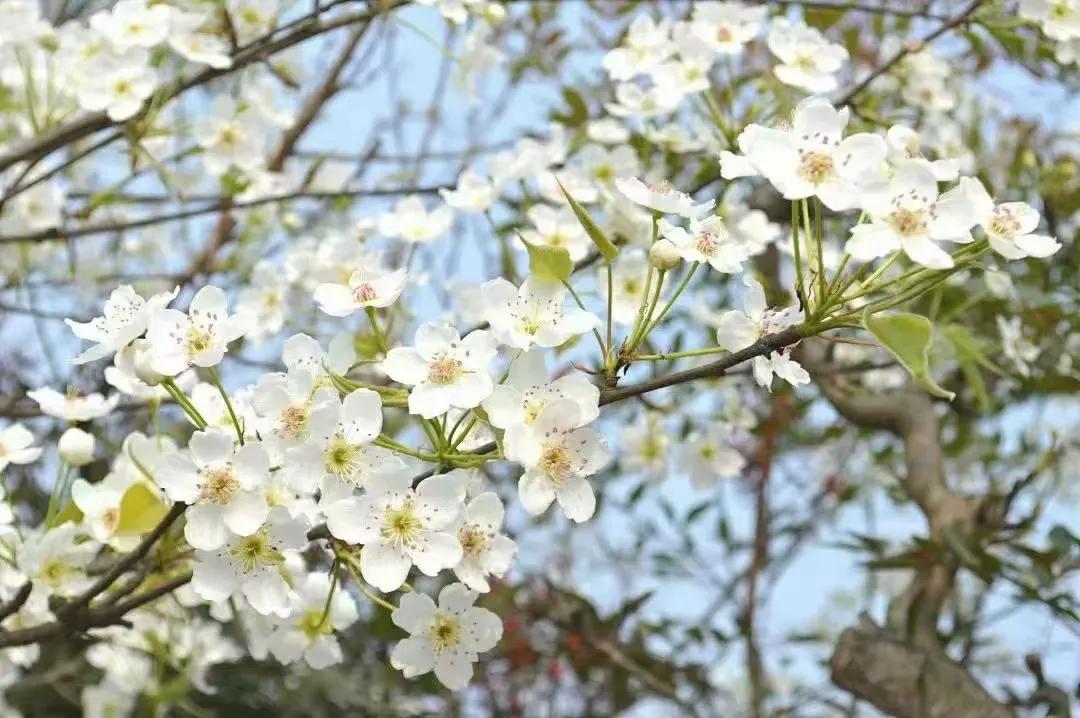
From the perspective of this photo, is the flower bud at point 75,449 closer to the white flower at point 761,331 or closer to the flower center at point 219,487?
the flower center at point 219,487

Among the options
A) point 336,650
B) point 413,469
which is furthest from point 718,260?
point 336,650

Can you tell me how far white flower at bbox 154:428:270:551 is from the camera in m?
0.71

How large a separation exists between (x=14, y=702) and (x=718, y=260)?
2.02 metres

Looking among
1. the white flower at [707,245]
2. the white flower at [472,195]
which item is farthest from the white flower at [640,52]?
the white flower at [707,245]

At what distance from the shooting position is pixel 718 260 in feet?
2.60

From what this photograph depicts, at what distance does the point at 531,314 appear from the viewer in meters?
0.76

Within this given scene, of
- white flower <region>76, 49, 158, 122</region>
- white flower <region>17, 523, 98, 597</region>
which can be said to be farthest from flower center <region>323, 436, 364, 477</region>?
white flower <region>76, 49, 158, 122</region>

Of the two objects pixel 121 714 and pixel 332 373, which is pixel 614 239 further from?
pixel 121 714

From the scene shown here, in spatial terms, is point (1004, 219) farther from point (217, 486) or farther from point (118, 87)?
point (118, 87)

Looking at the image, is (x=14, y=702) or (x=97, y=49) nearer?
(x=97, y=49)

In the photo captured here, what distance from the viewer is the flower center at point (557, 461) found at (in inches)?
28.2

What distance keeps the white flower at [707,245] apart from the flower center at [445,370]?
0.17 m

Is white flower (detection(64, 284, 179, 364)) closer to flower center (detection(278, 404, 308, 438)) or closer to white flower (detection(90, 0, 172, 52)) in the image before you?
flower center (detection(278, 404, 308, 438))

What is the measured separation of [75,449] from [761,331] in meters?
0.60
